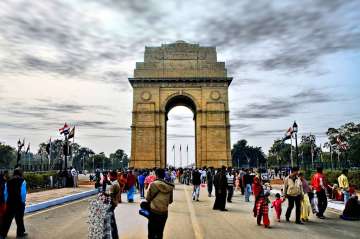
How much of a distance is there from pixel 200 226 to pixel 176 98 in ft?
129

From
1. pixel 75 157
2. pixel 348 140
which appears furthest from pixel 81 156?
pixel 348 140

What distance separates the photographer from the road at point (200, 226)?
880cm

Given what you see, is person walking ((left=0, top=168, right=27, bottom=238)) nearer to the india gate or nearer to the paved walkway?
the paved walkway

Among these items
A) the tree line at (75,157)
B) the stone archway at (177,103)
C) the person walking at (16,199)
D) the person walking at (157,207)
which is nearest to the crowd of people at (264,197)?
the person walking at (157,207)

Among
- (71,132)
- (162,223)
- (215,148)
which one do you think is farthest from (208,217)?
(215,148)

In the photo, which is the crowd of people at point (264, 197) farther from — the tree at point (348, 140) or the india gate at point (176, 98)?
the tree at point (348, 140)

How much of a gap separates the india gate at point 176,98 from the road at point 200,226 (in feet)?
107

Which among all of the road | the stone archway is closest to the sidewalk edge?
the road

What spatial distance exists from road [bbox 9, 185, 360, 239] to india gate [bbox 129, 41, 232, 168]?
32497 mm

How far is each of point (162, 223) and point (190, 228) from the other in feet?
10.8

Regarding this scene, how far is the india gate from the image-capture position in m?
45.8

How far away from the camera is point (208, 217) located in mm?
11930

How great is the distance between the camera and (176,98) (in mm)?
48812

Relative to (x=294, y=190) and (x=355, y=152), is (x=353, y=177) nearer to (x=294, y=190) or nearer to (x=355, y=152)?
(x=294, y=190)
